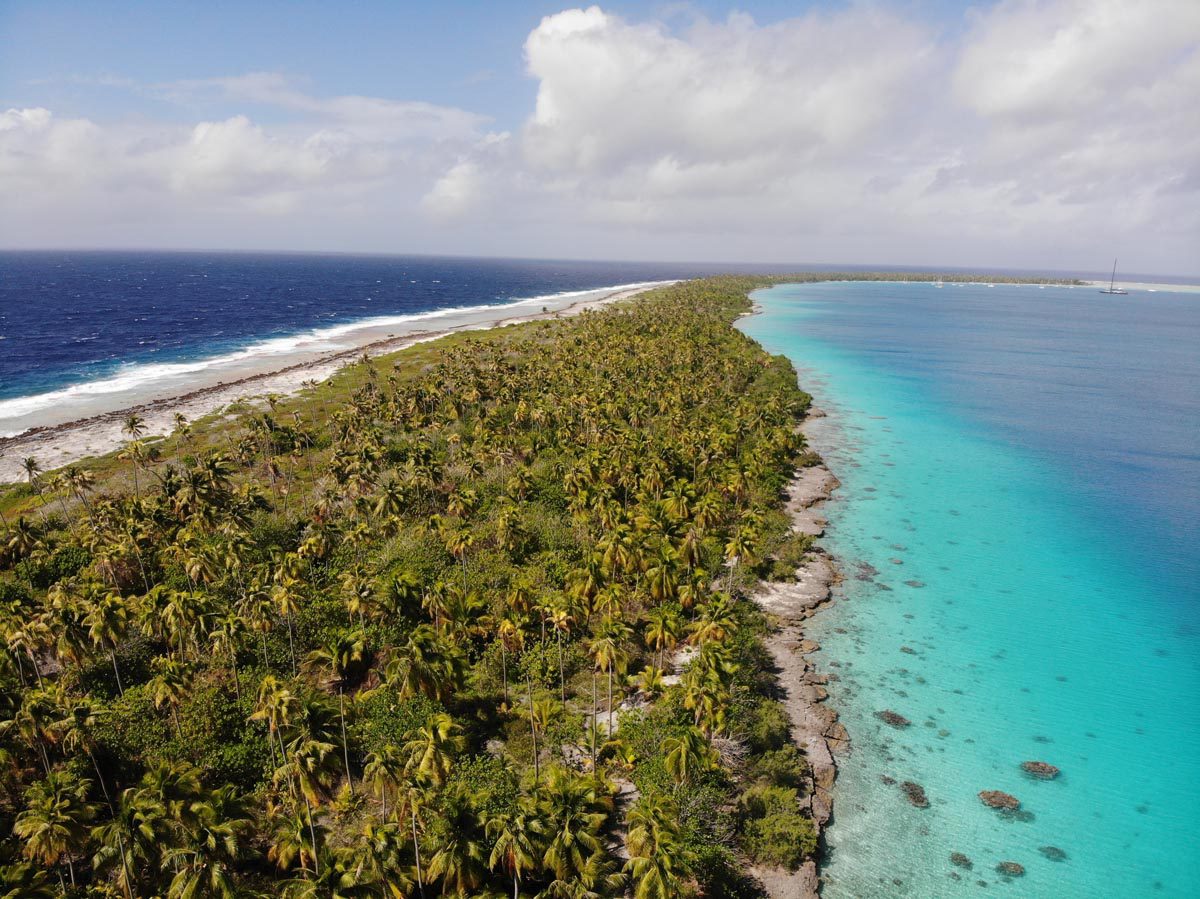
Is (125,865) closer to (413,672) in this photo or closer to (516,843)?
(516,843)

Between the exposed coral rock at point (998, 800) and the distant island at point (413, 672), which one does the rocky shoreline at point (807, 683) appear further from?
the exposed coral rock at point (998, 800)

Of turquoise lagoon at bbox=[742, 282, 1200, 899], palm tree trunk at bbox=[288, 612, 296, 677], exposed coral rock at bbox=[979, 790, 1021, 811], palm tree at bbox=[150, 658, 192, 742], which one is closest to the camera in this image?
turquoise lagoon at bbox=[742, 282, 1200, 899]

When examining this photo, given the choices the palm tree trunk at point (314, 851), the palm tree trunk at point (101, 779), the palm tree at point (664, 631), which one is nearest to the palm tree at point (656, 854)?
the palm tree trunk at point (314, 851)

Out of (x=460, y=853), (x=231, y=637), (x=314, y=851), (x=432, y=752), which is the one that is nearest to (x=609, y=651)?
(x=432, y=752)

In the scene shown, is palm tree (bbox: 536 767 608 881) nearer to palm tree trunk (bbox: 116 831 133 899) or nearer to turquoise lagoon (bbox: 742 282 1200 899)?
turquoise lagoon (bbox: 742 282 1200 899)

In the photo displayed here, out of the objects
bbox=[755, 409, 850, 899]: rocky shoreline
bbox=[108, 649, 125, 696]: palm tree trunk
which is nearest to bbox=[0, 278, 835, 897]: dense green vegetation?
bbox=[108, 649, 125, 696]: palm tree trunk
